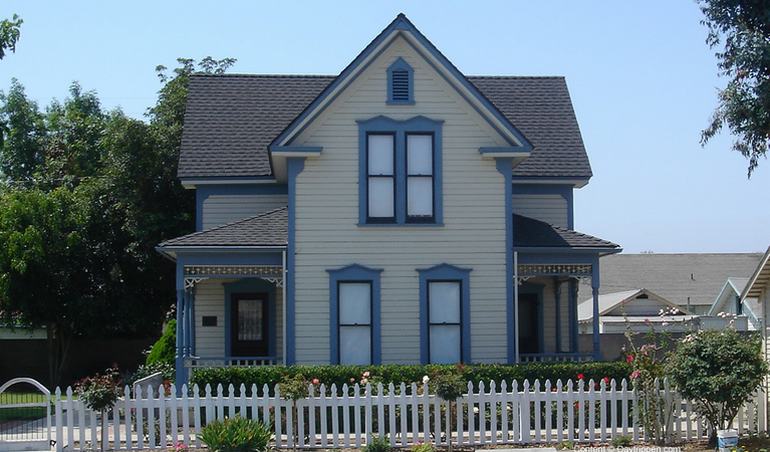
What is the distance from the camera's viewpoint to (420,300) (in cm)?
2478

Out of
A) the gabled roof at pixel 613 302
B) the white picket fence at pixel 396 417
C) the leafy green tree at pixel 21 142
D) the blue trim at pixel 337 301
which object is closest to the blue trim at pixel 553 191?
the blue trim at pixel 337 301

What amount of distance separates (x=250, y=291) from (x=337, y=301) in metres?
4.12

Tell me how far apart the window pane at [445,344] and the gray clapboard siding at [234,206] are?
6.30 meters

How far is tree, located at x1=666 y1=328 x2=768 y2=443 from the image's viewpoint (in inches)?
728

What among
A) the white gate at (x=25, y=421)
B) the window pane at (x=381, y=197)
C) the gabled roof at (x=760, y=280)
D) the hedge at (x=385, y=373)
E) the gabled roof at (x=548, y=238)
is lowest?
the white gate at (x=25, y=421)

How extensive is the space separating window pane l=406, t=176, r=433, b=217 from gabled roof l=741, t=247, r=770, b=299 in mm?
7387

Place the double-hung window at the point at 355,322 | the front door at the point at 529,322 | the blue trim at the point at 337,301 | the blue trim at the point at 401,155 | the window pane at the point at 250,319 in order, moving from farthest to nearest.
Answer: the front door at the point at 529,322
the window pane at the point at 250,319
the blue trim at the point at 401,155
the double-hung window at the point at 355,322
the blue trim at the point at 337,301

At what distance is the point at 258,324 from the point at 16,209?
13.3m

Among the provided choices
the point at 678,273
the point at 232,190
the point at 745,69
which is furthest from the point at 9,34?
the point at 678,273

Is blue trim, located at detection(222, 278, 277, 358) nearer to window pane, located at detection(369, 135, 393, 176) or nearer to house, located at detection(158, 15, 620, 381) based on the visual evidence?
house, located at detection(158, 15, 620, 381)

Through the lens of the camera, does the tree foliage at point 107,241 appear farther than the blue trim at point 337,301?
Yes

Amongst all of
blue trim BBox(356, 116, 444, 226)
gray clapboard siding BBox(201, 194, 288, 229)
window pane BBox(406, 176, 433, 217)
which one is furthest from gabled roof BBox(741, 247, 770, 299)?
gray clapboard siding BBox(201, 194, 288, 229)

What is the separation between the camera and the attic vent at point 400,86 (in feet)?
81.7

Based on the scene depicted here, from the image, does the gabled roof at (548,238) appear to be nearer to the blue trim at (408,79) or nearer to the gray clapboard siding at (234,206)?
the blue trim at (408,79)
